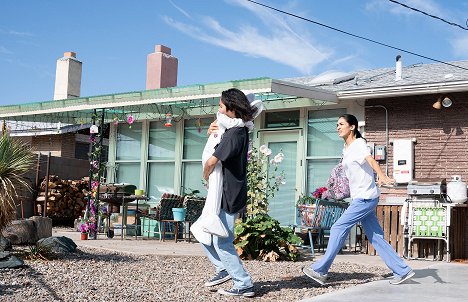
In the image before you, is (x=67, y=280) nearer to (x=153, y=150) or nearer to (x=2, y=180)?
(x=2, y=180)

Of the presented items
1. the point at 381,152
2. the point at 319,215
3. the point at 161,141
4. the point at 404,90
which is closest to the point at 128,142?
the point at 161,141

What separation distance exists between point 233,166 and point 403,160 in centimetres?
600

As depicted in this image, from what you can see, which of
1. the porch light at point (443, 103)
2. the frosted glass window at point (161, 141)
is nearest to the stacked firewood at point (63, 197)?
the frosted glass window at point (161, 141)

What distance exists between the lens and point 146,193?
14.4 m

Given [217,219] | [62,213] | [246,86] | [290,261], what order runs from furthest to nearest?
[62,213] < [246,86] < [290,261] < [217,219]

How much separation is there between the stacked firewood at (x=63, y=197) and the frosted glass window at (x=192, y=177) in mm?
3228

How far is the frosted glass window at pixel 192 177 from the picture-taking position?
44.4ft

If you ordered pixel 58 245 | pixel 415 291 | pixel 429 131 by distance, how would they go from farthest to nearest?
pixel 429 131 < pixel 58 245 < pixel 415 291

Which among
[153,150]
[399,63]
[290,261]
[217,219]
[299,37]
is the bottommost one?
[290,261]

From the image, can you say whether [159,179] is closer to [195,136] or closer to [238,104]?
[195,136]

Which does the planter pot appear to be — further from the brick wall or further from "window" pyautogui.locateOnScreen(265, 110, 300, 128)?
the brick wall

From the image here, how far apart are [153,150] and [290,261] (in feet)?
22.2

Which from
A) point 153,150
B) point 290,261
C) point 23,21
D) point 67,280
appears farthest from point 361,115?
point 67,280

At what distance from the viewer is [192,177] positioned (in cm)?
1373
